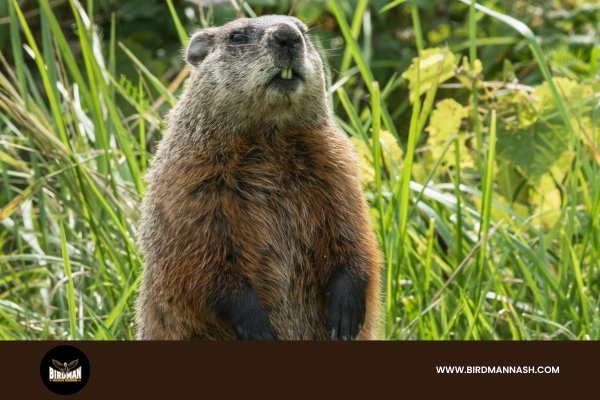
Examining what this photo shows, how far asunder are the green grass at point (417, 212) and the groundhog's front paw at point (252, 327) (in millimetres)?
607

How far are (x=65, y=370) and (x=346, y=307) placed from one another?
938 millimetres

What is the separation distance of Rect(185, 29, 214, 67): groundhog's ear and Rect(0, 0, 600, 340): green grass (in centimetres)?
52

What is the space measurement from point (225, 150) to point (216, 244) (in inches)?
12.4

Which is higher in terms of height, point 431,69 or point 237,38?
point 237,38

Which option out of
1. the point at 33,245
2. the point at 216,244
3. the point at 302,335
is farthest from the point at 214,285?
the point at 33,245

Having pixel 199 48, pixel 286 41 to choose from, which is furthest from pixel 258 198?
pixel 199 48

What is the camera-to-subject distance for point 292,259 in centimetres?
352

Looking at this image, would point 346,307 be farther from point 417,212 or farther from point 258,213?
point 417,212

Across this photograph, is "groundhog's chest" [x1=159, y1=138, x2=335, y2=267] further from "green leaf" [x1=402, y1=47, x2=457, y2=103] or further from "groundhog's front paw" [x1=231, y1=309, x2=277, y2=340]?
"green leaf" [x1=402, y1=47, x2=457, y2=103]

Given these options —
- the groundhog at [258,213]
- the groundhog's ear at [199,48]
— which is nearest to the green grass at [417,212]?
the groundhog at [258,213]

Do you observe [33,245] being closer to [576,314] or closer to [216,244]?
[216,244]

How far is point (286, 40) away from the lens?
11.1ft

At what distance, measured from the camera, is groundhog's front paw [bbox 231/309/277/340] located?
3.33m

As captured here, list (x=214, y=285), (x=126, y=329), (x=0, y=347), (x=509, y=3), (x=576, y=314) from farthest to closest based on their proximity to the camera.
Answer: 1. (x=509, y=3)
2. (x=126, y=329)
3. (x=576, y=314)
4. (x=214, y=285)
5. (x=0, y=347)
